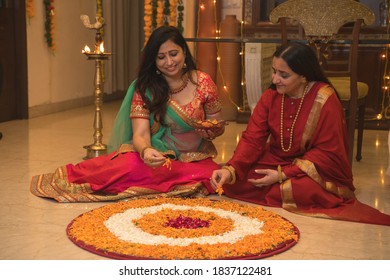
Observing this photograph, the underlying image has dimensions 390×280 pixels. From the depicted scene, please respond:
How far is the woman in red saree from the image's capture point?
10.7 ft

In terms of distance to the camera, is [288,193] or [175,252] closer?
[175,252]

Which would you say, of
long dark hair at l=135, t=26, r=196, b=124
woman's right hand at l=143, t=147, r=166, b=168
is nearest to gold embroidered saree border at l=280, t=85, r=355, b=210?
woman's right hand at l=143, t=147, r=166, b=168

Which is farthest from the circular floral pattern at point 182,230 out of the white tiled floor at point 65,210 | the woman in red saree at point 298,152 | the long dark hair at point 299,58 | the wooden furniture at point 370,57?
the wooden furniture at point 370,57

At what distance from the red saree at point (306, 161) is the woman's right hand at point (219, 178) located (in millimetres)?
121

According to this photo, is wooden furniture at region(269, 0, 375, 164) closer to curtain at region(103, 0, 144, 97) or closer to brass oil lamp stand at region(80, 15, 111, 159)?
brass oil lamp stand at region(80, 15, 111, 159)

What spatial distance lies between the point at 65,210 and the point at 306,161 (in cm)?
123

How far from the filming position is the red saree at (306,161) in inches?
128

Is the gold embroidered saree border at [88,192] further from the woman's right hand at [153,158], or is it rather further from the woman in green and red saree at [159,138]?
the woman's right hand at [153,158]

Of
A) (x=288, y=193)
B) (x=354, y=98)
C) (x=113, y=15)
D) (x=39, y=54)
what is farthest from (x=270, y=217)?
(x=113, y=15)

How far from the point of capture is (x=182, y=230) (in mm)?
2812

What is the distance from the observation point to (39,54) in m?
6.80

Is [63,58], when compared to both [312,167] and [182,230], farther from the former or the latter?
[182,230]

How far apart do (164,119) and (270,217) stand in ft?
3.01

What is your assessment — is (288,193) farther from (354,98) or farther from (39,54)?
(39,54)
